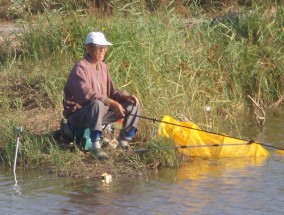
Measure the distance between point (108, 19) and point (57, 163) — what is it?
327cm

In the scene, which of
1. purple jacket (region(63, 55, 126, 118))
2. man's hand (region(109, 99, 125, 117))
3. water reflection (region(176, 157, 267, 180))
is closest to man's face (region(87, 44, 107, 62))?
purple jacket (region(63, 55, 126, 118))

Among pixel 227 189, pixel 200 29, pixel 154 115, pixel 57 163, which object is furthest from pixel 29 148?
pixel 200 29

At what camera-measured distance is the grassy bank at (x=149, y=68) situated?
30.3 ft

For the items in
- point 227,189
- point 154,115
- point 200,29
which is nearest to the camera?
point 227,189

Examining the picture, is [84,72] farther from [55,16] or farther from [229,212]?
[55,16]

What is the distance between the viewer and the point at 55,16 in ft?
39.2

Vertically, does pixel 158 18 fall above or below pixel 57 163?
above

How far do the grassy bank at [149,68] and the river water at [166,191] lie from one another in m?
0.31

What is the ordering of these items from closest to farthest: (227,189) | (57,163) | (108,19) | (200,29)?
(227,189) < (57,163) < (108,19) < (200,29)

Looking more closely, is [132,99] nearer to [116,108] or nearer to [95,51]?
[116,108]

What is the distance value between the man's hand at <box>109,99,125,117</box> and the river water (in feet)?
2.23

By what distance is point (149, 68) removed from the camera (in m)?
10.5

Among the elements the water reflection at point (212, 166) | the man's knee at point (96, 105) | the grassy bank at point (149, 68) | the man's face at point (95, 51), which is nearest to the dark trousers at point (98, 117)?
the man's knee at point (96, 105)

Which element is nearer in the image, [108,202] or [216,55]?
[108,202]
